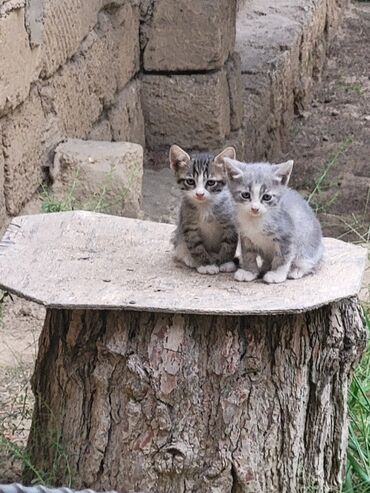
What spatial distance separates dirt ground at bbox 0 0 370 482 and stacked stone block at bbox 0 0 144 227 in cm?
49

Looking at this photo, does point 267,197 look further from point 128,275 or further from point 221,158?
point 128,275

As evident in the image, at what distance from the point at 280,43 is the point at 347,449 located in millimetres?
5637

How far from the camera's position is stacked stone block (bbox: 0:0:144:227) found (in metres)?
5.20

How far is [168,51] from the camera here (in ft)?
23.9

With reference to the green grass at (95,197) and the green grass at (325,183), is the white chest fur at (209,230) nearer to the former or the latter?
the green grass at (95,197)

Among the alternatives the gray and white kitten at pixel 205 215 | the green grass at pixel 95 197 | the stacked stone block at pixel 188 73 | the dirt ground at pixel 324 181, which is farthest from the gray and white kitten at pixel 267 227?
the stacked stone block at pixel 188 73

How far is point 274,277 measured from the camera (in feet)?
11.3

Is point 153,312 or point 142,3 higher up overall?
point 153,312

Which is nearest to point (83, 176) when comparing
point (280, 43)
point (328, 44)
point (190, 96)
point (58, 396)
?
point (190, 96)

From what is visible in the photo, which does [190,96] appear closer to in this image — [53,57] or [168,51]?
[168,51]

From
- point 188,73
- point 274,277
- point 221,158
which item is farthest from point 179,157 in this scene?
point 188,73

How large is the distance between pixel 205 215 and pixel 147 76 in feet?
12.8

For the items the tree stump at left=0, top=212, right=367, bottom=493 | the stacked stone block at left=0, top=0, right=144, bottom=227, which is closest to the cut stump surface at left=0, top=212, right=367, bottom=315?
the tree stump at left=0, top=212, right=367, bottom=493

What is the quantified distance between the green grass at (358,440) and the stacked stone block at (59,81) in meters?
1.85
